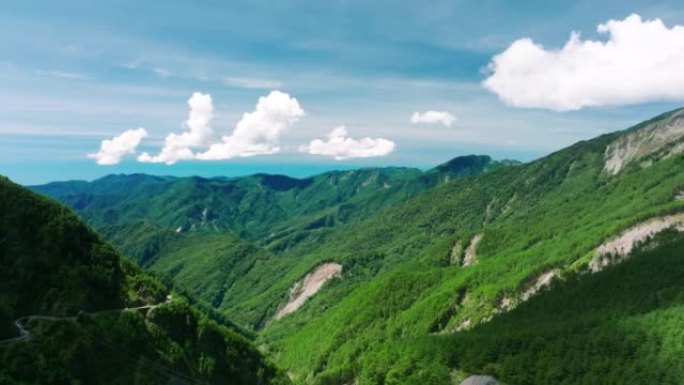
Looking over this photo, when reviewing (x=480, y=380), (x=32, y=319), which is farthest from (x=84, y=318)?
(x=480, y=380)

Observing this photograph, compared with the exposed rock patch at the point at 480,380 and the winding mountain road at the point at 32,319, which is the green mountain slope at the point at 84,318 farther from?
the exposed rock patch at the point at 480,380

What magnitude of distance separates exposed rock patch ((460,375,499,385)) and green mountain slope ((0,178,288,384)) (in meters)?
57.4

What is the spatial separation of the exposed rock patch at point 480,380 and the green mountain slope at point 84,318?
5742 centimetres

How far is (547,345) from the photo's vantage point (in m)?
148

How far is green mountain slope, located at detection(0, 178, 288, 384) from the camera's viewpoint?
100 m

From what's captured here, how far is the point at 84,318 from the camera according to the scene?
113625 mm

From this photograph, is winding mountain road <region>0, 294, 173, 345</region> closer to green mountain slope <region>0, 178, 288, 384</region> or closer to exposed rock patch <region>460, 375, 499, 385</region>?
green mountain slope <region>0, 178, 288, 384</region>

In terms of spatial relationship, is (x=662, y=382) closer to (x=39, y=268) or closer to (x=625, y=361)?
(x=625, y=361)

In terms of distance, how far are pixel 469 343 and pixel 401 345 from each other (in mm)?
31577

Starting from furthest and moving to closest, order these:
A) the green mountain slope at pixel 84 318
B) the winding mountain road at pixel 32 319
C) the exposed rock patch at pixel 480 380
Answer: the exposed rock patch at pixel 480 380 → the green mountain slope at pixel 84 318 → the winding mountain road at pixel 32 319

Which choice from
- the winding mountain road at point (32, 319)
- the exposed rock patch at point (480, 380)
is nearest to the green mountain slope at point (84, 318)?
the winding mountain road at point (32, 319)

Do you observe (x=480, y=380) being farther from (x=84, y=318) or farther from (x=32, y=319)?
(x=32, y=319)

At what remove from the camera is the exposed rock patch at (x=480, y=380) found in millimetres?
142875

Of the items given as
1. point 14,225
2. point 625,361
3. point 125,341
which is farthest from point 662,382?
point 14,225
